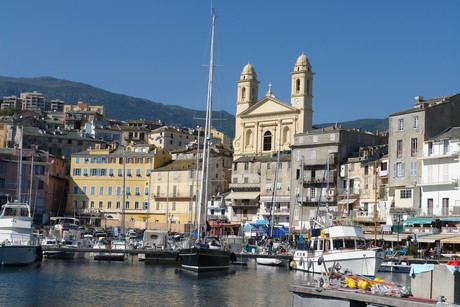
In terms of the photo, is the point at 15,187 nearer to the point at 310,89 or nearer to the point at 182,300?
the point at 310,89

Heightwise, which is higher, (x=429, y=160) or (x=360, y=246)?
(x=429, y=160)

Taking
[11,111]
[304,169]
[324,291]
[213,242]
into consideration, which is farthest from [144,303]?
[11,111]

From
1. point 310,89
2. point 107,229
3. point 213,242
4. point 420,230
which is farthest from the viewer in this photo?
point 310,89

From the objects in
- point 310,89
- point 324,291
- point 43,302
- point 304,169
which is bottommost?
point 43,302

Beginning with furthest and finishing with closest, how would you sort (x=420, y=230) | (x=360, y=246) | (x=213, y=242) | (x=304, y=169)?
1. (x=304, y=169)
2. (x=420, y=230)
3. (x=213, y=242)
4. (x=360, y=246)

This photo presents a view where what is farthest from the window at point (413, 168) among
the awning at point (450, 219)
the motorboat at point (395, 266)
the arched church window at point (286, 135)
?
the arched church window at point (286, 135)

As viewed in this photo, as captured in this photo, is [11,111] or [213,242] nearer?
[213,242]

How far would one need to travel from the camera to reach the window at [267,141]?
119m

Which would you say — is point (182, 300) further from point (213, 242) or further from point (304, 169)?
point (304, 169)

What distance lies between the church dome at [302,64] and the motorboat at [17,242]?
203 ft

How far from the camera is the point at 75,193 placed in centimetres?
12538

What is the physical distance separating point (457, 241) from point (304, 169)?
117 ft

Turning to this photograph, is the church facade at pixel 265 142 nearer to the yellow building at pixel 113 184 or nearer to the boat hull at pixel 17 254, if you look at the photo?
the yellow building at pixel 113 184

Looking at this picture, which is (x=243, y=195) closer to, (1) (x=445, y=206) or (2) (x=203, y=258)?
(1) (x=445, y=206)
